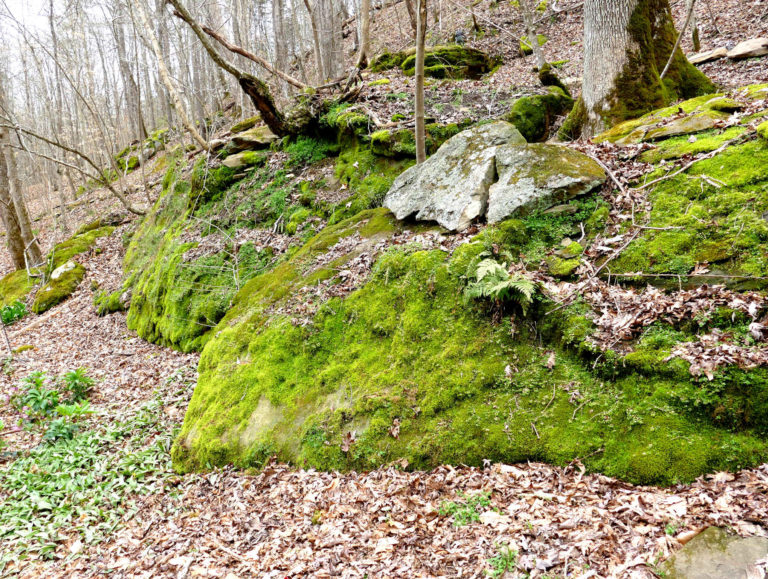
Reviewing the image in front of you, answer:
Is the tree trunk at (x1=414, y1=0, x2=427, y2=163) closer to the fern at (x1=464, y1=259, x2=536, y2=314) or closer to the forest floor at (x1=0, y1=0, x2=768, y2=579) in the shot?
the fern at (x1=464, y1=259, x2=536, y2=314)

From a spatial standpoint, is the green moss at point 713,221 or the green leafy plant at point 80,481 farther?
the green leafy plant at point 80,481

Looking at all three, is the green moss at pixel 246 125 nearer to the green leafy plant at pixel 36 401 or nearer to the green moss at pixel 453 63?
the green moss at pixel 453 63

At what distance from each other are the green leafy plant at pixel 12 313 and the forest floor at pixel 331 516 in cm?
736

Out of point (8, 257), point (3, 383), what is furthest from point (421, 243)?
point (8, 257)

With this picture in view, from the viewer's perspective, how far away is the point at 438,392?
438 centimetres

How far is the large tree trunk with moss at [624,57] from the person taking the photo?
6.80 m

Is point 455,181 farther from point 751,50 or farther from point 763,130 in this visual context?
point 751,50

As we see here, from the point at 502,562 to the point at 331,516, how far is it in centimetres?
162

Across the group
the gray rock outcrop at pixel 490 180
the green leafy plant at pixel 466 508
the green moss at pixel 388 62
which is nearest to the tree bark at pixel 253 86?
the gray rock outcrop at pixel 490 180

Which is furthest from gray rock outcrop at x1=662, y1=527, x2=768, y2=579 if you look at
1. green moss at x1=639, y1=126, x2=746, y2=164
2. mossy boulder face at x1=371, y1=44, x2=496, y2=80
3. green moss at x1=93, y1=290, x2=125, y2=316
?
green moss at x1=93, y1=290, x2=125, y2=316

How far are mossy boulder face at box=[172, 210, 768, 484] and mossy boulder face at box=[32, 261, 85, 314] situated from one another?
9.62 meters

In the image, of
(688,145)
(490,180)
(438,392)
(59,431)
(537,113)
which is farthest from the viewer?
(537,113)

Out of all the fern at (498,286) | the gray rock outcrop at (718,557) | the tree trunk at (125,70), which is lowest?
the gray rock outcrop at (718,557)

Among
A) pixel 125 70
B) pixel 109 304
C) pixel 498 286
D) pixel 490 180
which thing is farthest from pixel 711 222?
pixel 125 70
